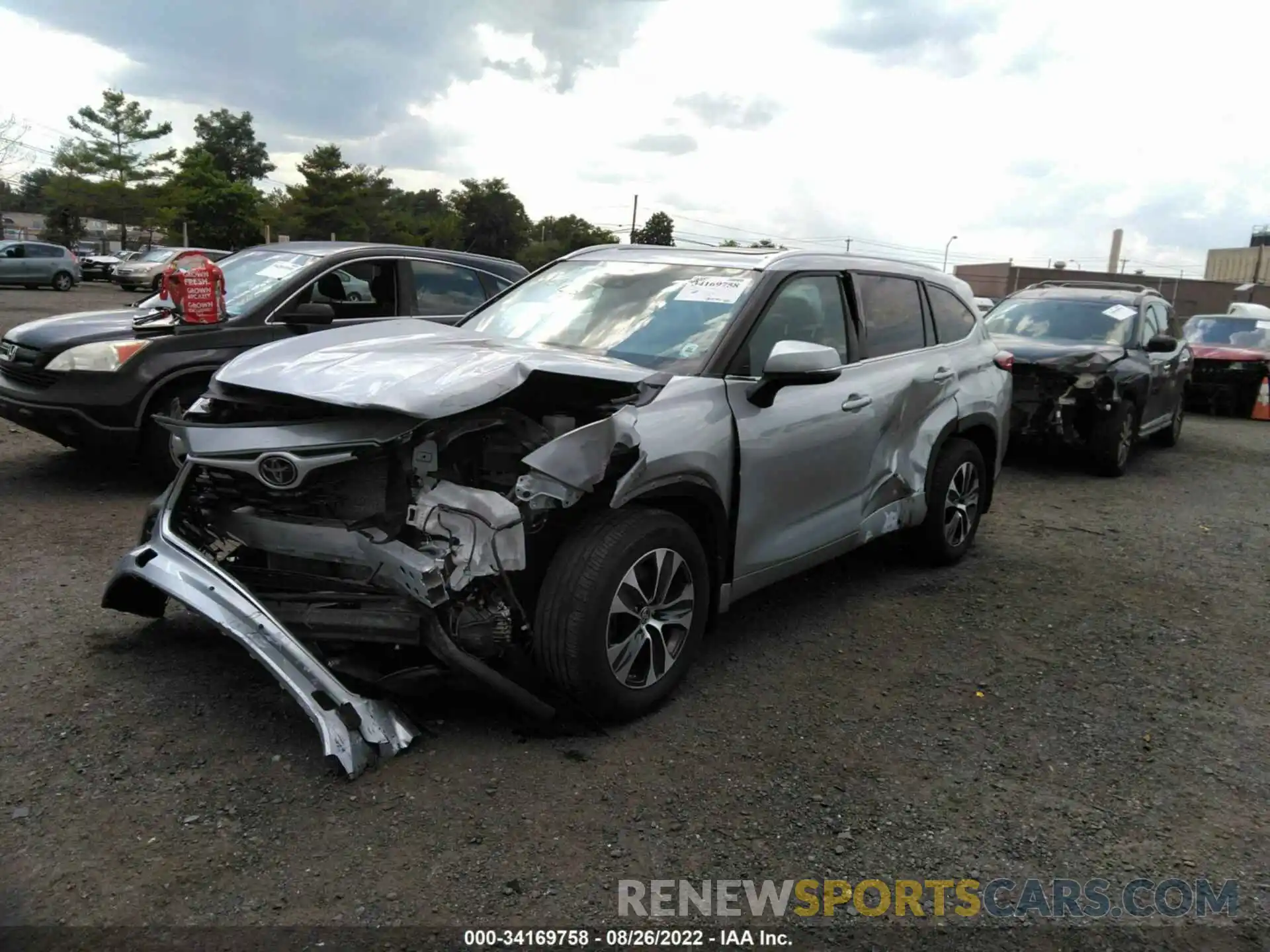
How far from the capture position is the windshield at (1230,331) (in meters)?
14.2

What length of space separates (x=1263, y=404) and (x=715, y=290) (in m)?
13.0

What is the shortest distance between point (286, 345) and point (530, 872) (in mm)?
2347

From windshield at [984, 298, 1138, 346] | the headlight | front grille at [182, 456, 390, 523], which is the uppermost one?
windshield at [984, 298, 1138, 346]

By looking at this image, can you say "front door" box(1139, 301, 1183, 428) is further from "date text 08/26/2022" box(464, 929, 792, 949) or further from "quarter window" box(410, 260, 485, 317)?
"date text 08/26/2022" box(464, 929, 792, 949)

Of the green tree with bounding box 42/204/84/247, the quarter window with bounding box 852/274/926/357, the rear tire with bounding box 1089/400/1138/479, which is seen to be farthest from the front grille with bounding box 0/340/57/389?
the green tree with bounding box 42/204/84/247

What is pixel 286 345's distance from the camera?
12.8 feet

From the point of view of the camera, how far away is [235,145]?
8588 centimetres

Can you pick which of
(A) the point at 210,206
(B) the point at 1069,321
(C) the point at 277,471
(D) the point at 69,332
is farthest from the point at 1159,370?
(A) the point at 210,206

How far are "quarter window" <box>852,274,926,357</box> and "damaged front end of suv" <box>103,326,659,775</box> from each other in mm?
1769

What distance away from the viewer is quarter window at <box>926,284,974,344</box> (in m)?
5.50

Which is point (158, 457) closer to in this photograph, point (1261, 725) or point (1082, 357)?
point (1261, 725)

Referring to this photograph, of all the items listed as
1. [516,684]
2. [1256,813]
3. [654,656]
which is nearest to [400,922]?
[516,684]

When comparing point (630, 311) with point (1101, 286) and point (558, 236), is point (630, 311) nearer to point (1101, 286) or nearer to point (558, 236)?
point (1101, 286)

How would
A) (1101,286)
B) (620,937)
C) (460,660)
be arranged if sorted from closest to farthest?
(620,937) → (460,660) → (1101,286)
